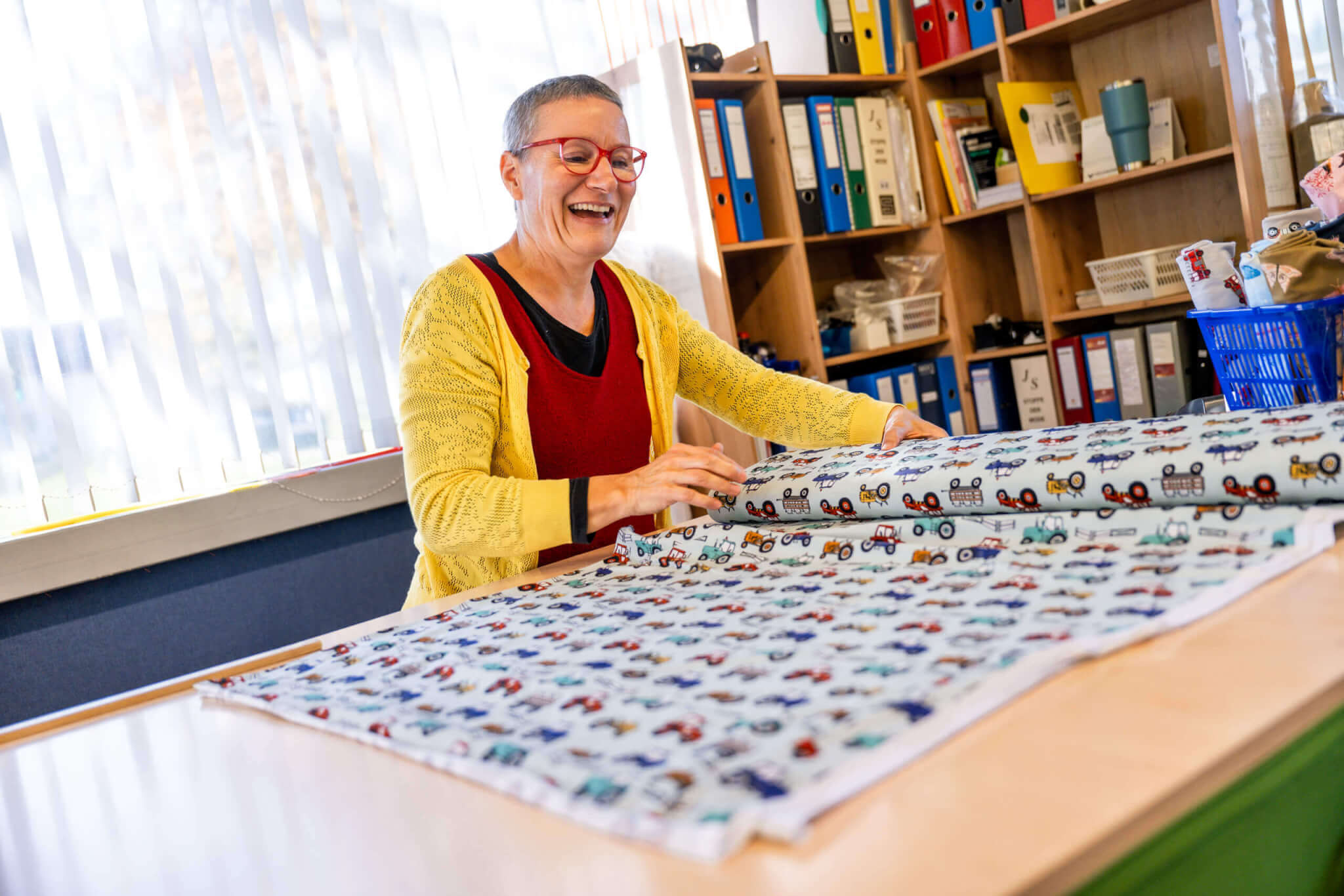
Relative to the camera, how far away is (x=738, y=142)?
292 centimetres

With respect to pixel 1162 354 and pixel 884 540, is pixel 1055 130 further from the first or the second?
pixel 884 540

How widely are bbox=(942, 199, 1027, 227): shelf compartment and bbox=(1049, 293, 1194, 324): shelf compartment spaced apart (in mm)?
328

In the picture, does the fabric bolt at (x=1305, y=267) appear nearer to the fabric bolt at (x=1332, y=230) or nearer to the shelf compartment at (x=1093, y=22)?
the fabric bolt at (x=1332, y=230)

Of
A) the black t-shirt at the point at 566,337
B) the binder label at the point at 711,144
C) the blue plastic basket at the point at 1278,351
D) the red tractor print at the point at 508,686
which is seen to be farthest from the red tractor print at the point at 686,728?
the binder label at the point at 711,144

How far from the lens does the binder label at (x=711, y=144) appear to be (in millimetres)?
2842

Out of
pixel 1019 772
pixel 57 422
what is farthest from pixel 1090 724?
pixel 57 422

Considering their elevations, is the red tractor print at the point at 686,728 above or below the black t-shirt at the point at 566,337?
below

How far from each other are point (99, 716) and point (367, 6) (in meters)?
2.08

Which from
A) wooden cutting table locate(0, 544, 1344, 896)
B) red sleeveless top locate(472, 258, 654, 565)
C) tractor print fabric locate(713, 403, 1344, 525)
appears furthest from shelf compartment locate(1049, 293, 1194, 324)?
wooden cutting table locate(0, 544, 1344, 896)

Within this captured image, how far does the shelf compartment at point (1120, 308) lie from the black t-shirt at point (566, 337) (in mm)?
1755

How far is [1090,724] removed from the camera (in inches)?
22.1

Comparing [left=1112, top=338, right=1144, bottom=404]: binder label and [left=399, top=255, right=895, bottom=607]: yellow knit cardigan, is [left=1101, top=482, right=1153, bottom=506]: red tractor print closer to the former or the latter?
[left=399, top=255, right=895, bottom=607]: yellow knit cardigan

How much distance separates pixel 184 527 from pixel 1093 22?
2.59 meters

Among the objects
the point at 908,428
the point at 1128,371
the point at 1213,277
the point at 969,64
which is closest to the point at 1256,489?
the point at 908,428
